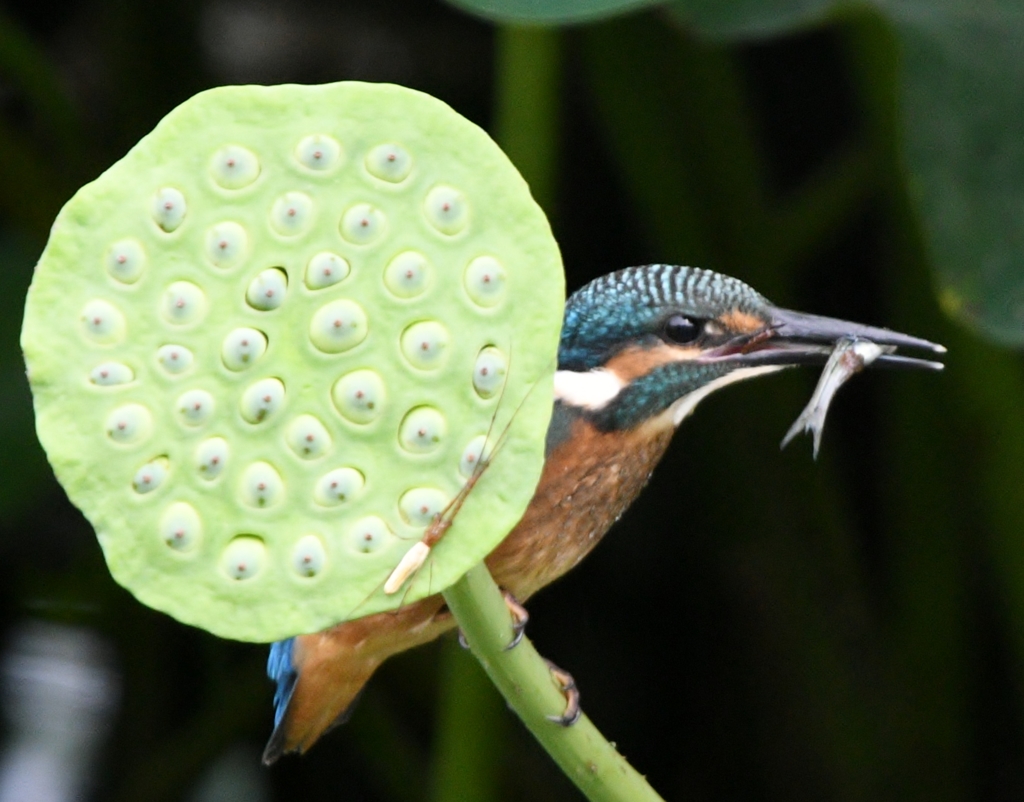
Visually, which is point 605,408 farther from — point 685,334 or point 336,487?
point 336,487

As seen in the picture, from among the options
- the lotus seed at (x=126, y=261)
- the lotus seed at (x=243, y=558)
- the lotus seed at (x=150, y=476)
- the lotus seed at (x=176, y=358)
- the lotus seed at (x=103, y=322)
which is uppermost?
the lotus seed at (x=126, y=261)

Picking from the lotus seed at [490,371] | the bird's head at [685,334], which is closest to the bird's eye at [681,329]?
the bird's head at [685,334]

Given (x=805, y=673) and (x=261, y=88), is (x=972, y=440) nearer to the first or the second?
(x=805, y=673)

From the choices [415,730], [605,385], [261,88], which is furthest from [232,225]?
[415,730]

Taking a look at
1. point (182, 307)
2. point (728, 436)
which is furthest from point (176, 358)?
point (728, 436)

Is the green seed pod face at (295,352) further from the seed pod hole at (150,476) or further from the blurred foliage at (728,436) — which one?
the blurred foliage at (728,436)

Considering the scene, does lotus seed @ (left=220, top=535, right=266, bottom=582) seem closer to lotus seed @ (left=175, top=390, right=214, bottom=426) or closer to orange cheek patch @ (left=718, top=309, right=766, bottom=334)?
lotus seed @ (left=175, top=390, right=214, bottom=426)

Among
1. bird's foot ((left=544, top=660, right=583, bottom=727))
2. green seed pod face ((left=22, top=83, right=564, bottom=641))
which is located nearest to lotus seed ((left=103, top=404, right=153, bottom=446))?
green seed pod face ((left=22, top=83, right=564, bottom=641))
